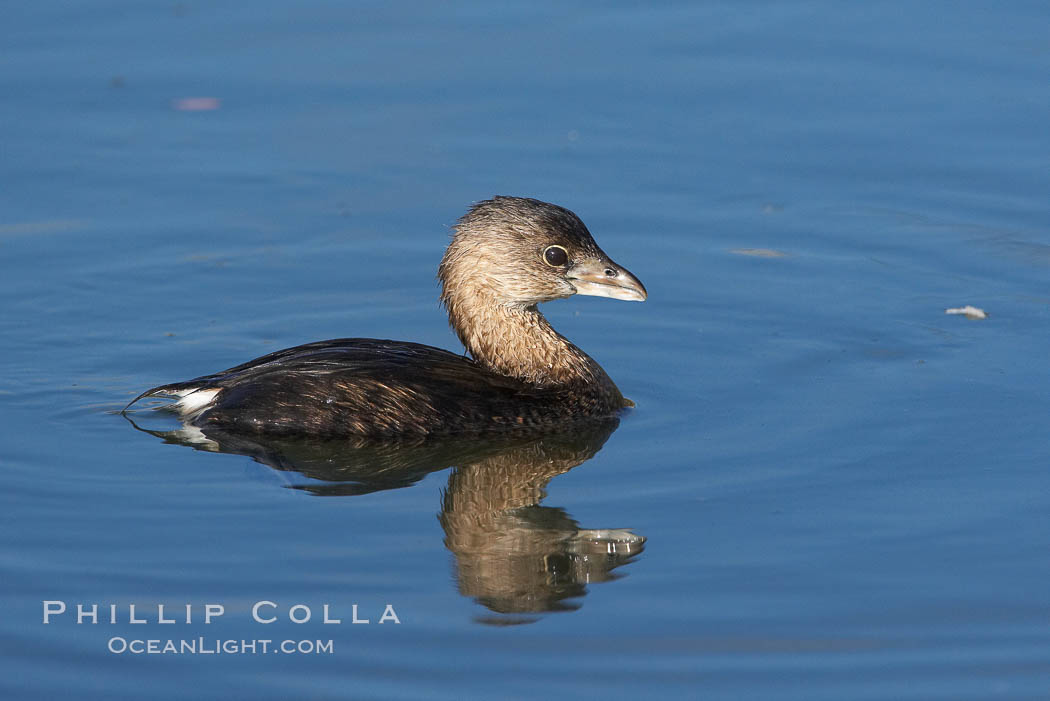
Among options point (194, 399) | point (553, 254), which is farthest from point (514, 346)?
point (194, 399)

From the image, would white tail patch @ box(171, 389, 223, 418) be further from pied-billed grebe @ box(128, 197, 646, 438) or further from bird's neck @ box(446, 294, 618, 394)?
bird's neck @ box(446, 294, 618, 394)

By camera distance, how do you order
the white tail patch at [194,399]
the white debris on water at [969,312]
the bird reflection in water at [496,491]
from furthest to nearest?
the white debris on water at [969,312] < the white tail patch at [194,399] < the bird reflection in water at [496,491]

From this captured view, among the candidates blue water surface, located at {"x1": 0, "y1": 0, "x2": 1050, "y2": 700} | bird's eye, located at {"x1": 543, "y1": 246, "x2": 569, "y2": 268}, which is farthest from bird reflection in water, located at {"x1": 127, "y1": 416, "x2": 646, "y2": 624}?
bird's eye, located at {"x1": 543, "y1": 246, "x2": 569, "y2": 268}

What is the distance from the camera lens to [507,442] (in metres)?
8.55

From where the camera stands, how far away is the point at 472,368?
28.9 feet

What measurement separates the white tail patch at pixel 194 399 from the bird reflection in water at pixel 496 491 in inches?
4.5

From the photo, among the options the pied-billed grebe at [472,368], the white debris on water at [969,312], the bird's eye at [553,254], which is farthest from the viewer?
the white debris on water at [969,312]

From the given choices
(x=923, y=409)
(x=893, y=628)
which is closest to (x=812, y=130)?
(x=923, y=409)

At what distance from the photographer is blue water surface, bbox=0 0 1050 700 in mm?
6383

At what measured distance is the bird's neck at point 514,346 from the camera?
900 centimetres

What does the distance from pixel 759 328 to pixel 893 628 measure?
362 cm

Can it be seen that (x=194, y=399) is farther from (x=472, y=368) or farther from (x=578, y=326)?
(x=578, y=326)

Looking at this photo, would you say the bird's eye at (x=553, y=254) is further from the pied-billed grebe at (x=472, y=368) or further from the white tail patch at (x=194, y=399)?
the white tail patch at (x=194, y=399)

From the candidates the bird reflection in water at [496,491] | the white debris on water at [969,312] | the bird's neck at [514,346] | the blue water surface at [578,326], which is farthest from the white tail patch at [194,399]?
the white debris on water at [969,312]
